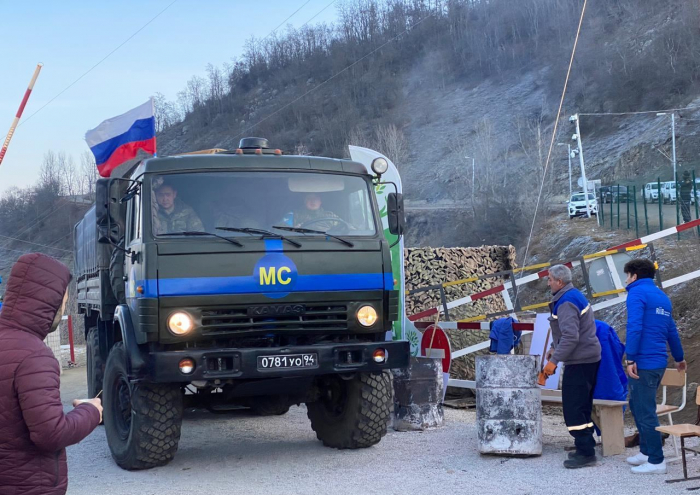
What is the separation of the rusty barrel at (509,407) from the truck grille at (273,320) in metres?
1.46

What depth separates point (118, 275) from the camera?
7.77 meters

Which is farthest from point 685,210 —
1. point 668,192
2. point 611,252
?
point 611,252

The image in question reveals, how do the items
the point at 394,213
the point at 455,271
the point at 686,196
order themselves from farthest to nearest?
1. the point at 686,196
2. the point at 455,271
3. the point at 394,213

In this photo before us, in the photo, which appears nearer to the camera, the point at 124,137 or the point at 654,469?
the point at 654,469

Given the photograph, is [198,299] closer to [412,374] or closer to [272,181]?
[272,181]

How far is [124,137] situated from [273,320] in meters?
5.59

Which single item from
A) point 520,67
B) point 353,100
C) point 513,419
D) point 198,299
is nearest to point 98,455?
point 198,299

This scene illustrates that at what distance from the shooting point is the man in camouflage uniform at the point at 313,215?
280 inches

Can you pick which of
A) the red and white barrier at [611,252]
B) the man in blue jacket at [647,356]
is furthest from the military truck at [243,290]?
the red and white barrier at [611,252]

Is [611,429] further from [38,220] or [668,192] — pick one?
[38,220]

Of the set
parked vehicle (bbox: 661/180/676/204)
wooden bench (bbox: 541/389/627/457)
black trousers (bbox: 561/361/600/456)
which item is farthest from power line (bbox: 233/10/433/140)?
black trousers (bbox: 561/361/600/456)

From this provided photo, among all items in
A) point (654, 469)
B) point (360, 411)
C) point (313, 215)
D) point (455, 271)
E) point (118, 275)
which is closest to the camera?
point (654, 469)

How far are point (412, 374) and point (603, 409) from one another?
7.13 ft

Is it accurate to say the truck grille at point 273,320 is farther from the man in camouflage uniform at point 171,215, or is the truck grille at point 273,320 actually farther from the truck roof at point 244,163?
the truck roof at point 244,163
